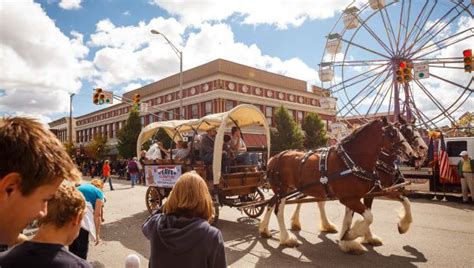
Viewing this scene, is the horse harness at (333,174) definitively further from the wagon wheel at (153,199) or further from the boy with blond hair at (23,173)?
the boy with blond hair at (23,173)

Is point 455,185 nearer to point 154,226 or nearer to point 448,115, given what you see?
point 448,115

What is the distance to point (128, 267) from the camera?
259 centimetres

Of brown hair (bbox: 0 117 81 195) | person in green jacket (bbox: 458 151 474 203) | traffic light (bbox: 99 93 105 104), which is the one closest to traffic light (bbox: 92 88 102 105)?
traffic light (bbox: 99 93 105 104)

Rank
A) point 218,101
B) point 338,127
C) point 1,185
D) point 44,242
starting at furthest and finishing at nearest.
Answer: point 218,101 < point 338,127 < point 44,242 < point 1,185

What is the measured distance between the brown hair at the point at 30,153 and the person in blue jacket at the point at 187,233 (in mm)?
1176

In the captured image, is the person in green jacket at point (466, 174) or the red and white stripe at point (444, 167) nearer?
the person in green jacket at point (466, 174)

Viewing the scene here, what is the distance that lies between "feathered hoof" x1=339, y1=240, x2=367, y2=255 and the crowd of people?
13.6 feet

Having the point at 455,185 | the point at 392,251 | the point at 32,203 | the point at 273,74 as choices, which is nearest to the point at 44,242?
the point at 32,203

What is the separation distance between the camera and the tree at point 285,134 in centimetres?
3297

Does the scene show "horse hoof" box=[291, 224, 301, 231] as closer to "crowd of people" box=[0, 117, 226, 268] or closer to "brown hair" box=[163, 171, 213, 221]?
"crowd of people" box=[0, 117, 226, 268]

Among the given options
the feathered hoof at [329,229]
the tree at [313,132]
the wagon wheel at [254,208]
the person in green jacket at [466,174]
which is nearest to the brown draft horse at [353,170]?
the feathered hoof at [329,229]

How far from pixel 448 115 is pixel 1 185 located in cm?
2395

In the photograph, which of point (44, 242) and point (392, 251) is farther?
point (392, 251)

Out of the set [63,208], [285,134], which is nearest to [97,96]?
[285,134]
